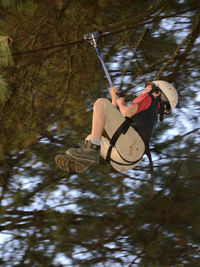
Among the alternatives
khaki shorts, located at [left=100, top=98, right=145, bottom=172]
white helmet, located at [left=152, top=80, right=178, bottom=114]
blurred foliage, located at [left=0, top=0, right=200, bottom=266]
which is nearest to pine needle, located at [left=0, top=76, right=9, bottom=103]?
blurred foliage, located at [left=0, top=0, right=200, bottom=266]

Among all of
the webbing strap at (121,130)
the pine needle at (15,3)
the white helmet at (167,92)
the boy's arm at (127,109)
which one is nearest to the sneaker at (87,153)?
the webbing strap at (121,130)

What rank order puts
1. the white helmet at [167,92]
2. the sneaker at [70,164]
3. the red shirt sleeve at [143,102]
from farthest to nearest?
the white helmet at [167,92] < the red shirt sleeve at [143,102] < the sneaker at [70,164]

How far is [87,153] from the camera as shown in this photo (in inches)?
98.3

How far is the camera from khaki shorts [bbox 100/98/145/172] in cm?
251

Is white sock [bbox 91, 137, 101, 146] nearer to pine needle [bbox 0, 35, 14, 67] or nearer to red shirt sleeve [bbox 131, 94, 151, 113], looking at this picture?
red shirt sleeve [bbox 131, 94, 151, 113]

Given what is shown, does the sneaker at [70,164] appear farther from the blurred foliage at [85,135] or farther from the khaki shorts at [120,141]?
the blurred foliage at [85,135]

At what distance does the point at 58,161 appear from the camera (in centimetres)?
246

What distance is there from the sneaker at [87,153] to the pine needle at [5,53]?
1.05 m

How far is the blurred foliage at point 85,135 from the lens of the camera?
325cm

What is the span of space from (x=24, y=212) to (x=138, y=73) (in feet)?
4.37

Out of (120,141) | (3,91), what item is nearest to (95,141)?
(120,141)

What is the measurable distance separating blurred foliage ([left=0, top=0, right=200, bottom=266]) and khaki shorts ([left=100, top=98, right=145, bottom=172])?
2.51 feet

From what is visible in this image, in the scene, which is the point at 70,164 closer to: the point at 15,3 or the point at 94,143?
the point at 94,143

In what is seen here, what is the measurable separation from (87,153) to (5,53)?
1.12 meters
